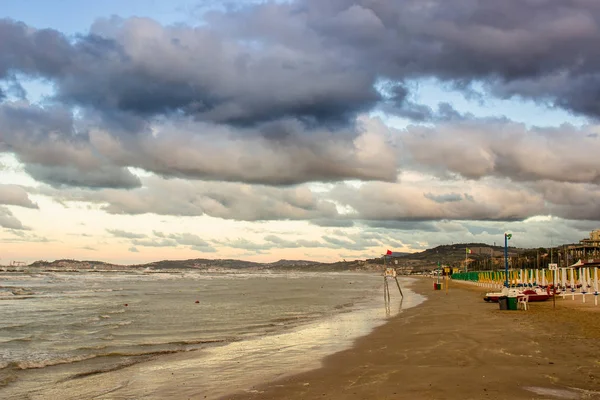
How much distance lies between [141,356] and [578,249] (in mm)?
209488

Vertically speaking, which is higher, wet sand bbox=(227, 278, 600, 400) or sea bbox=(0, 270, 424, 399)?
wet sand bbox=(227, 278, 600, 400)

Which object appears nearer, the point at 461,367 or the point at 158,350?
the point at 461,367

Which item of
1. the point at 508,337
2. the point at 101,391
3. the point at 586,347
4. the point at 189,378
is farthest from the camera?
the point at 508,337

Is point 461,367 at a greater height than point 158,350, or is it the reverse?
point 461,367

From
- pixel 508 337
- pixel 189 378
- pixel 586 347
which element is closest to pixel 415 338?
pixel 508 337

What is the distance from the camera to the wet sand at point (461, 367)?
36.2 feet

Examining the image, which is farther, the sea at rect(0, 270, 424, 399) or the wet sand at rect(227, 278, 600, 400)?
the sea at rect(0, 270, 424, 399)

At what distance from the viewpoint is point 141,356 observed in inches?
754

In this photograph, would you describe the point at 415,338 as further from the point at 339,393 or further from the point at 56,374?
the point at 56,374

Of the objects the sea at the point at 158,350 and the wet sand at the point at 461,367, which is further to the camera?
the sea at the point at 158,350

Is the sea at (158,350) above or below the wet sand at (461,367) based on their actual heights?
below

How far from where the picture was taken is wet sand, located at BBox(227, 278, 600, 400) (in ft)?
36.2

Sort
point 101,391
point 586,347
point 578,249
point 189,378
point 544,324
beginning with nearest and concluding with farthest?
1. point 101,391
2. point 189,378
3. point 586,347
4. point 544,324
5. point 578,249

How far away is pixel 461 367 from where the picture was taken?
13531 millimetres
